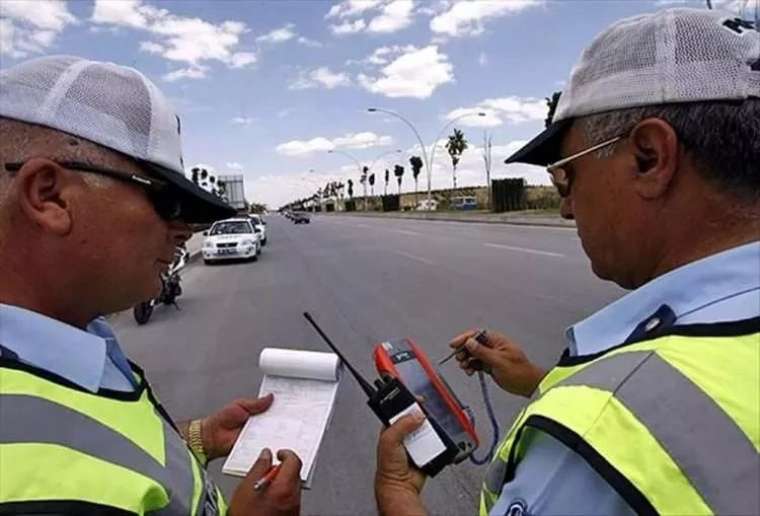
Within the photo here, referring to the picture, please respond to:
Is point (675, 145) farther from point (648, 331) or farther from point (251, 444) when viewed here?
point (251, 444)

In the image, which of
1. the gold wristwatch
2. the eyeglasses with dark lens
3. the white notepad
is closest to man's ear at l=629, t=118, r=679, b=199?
the eyeglasses with dark lens

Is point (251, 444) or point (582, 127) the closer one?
point (582, 127)

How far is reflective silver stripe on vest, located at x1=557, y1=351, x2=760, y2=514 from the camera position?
865 millimetres

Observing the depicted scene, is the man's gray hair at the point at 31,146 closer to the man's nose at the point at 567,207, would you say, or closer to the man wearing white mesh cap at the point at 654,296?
the man wearing white mesh cap at the point at 654,296

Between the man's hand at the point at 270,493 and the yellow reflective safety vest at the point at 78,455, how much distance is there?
7.3 inches

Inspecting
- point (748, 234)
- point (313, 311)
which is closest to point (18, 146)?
point (748, 234)

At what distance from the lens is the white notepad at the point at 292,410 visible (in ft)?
5.43

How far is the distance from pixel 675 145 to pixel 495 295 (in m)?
9.23

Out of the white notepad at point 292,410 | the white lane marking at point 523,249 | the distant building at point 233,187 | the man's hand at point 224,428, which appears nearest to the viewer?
the white notepad at point 292,410

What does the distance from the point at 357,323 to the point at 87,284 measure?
7395 millimetres

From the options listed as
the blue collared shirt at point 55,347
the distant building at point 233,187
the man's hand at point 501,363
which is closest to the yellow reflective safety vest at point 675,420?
the blue collared shirt at point 55,347

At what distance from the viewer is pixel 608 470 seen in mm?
905

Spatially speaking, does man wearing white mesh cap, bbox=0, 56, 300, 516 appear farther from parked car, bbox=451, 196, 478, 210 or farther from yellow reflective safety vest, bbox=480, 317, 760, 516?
parked car, bbox=451, 196, 478, 210

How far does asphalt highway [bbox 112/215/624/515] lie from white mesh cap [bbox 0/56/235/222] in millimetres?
2624
